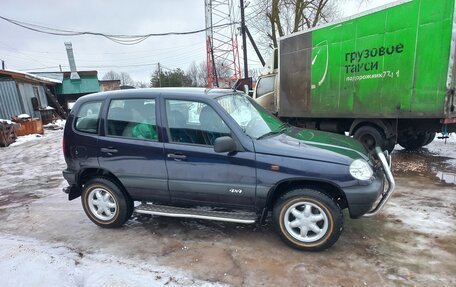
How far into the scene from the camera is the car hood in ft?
11.1

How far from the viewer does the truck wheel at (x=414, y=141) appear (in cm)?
841

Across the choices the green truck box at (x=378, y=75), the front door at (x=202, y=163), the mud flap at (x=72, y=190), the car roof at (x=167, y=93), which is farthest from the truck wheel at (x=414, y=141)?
the mud flap at (x=72, y=190)

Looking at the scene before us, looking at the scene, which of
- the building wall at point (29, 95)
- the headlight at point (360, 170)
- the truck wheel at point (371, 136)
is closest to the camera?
the headlight at point (360, 170)

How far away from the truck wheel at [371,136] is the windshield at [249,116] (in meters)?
3.91

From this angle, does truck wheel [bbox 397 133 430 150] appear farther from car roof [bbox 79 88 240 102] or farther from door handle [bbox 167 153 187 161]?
door handle [bbox 167 153 187 161]

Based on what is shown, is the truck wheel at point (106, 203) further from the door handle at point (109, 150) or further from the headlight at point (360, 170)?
the headlight at point (360, 170)

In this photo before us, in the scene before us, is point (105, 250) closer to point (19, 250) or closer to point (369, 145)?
point (19, 250)

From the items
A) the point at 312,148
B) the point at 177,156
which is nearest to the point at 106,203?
the point at 177,156

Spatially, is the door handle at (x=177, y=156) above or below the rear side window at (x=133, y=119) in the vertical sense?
below

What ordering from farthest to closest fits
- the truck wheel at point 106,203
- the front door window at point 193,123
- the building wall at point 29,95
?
1. the building wall at point 29,95
2. the truck wheel at point 106,203
3. the front door window at point 193,123

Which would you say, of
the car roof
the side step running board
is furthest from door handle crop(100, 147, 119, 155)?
the side step running board

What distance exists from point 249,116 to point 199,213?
1.33m

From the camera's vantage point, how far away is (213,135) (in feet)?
12.2

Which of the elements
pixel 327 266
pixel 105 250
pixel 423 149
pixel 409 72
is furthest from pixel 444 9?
pixel 105 250
